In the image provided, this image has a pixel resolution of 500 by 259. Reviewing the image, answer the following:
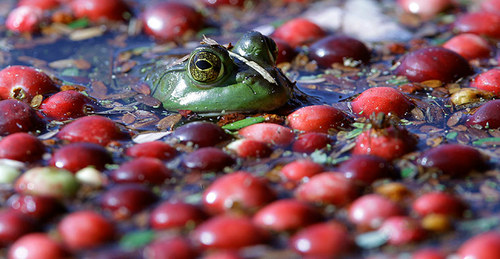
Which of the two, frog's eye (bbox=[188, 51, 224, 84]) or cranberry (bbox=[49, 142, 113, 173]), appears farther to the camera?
frog's eye (bbox=[188, 51, 224, 84])

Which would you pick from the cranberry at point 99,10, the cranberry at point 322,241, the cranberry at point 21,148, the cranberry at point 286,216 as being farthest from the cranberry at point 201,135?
the cranberry at point 99,10

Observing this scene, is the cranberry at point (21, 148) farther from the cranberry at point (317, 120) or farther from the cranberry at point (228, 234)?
the cranberry at point (317, 120)

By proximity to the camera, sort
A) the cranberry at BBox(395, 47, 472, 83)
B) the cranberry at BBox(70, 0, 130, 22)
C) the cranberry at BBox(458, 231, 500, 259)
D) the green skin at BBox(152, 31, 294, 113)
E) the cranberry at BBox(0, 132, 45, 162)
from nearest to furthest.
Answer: the cranberry at BBox(458, 231, 500, 259), the cranberry at BBox(0, 132, 45, 162), the green skin at BBox(152, 31, 294, 113), the cranberry at BBox(395, 47, 472, 83), the cranberry at BBox(70, 0, 130, 22)

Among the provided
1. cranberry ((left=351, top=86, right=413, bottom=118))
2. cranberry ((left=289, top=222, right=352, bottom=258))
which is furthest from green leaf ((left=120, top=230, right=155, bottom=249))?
cranberry ((left=351, top=86, right=413, bottom=118))

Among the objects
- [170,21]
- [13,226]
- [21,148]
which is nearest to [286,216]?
[13,226]

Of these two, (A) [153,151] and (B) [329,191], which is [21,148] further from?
(B) [329,191]

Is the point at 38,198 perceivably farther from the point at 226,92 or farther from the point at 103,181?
the point at 226,92

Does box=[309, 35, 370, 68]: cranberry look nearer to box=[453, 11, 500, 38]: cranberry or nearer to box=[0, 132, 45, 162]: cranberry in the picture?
box=[453, 11, 500, 38]: cranberry
